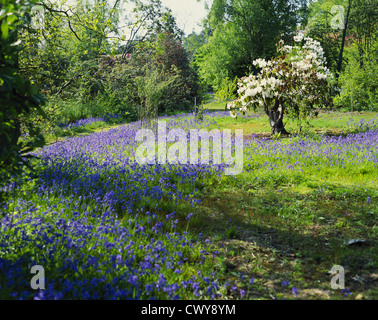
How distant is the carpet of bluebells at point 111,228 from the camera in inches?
107

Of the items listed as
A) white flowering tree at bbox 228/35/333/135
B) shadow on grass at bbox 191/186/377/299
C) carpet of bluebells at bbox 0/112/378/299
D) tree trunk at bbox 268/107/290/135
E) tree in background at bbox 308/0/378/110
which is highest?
tree in background at bbox 308/0/378/110

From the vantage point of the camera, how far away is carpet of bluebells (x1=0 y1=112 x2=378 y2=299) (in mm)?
2729

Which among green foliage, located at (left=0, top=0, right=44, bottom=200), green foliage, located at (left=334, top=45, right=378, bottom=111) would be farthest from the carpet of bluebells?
green foliage, located at (left=334, top=45, right=378, bottom=111)

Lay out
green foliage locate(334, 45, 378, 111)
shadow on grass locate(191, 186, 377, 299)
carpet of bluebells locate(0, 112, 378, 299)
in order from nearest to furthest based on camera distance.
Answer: carpet of bluebells locate(0, 112, 378, 299) → shadow on grass locate(191, 186, 377, 299) → green foliage locate(334, 45, 378, 111)

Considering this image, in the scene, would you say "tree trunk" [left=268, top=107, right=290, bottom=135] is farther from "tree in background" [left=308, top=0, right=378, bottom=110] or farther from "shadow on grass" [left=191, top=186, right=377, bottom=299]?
"shadow on grass" [left=191, top=186, right=377, bottom=299]

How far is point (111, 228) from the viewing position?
3.52 m

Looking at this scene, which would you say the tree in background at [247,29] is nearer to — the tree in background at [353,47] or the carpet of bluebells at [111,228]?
the tree in background at [353,47]

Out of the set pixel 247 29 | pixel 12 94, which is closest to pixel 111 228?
pixel 12 94

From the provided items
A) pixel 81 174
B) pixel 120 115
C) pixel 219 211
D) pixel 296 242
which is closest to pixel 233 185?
pixel 219 211

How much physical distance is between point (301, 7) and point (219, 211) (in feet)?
94.3

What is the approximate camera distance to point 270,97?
34.3 feet

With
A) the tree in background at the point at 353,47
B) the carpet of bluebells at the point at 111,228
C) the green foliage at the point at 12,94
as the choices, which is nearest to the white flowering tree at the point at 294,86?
the tree in background at the point at 353,47

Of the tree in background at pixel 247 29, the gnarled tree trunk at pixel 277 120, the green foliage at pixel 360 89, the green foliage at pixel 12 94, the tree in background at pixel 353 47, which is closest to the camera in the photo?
the green foliage at pixel 12 94

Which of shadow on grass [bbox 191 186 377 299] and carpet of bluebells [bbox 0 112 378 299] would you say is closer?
carpet of bluebells [bbox 0 112 378 299]
